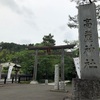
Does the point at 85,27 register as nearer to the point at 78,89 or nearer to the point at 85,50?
the point at 85,50

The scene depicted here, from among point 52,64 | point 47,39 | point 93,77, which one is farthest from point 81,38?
point 47,39

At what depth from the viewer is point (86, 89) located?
7684 mm

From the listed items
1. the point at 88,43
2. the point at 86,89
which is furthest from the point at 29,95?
the point at 88,43

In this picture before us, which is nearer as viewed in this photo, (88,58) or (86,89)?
(86,89)

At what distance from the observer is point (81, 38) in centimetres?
865

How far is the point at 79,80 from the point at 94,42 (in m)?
1.80

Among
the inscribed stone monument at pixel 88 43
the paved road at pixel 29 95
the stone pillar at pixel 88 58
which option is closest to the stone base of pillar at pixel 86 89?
the stone pillar at pixel 88 58

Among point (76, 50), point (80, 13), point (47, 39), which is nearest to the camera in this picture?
point (80, 13)

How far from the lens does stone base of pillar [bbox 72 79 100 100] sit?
763cm

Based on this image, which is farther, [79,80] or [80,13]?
[80,13]

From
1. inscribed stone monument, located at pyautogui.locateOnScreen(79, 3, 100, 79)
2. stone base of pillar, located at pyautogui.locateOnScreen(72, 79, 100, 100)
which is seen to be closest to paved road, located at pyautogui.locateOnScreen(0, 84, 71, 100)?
stone base of pillar, located at pyautogui.locateOnScreen(72, 79, 100, 100)

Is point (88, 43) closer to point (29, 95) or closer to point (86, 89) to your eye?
point (86, 89)

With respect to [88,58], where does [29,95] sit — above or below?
below

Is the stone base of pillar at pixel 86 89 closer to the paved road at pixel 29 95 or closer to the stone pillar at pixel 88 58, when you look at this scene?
the stone pillar at pixel 88 58
